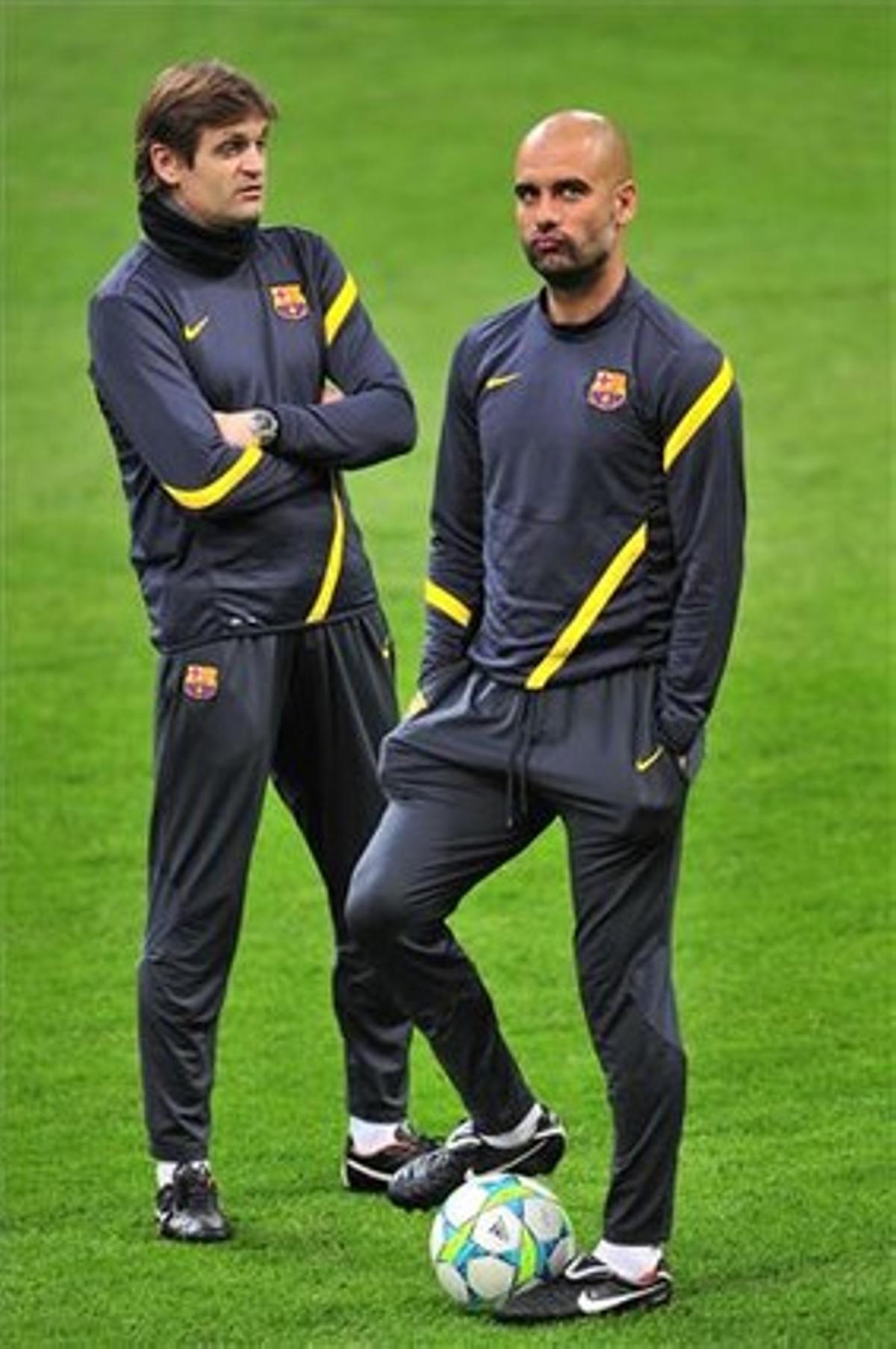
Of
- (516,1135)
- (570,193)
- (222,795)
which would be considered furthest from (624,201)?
(516,1135)

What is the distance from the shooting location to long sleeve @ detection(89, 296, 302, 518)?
954cm

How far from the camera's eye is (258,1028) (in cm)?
1167

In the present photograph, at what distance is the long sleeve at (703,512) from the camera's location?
874cm

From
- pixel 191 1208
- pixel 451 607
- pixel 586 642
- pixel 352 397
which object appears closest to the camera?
pixel 586 642

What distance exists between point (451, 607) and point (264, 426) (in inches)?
29.8

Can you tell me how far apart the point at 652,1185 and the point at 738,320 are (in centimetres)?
1312

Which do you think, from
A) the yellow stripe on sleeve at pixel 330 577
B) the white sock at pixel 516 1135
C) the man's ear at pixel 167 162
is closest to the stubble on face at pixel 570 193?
the man's ear at pixel 167 162

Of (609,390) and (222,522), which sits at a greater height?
(609,390)

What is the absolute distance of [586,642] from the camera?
29.4 feet

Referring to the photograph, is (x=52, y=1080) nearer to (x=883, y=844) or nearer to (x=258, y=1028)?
(x=258, y=1028)

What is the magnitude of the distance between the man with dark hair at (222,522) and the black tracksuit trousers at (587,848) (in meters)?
0.70

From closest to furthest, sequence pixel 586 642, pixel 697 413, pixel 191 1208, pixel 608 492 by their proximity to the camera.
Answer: pixel 697 413 → pixel 608 492 → pixel 586 642 → pixel 191 1208

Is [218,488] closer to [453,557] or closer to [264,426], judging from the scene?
[264,426]

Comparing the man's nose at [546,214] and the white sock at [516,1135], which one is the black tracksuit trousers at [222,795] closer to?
the white sock at [516,1135]
